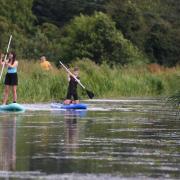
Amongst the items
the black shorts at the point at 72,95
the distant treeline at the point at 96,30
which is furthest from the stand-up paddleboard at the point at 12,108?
the distant treeline at the point at 96,30

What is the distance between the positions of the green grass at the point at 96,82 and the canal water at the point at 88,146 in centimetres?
347

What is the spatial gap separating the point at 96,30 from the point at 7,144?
141 feet

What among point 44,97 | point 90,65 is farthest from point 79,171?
point 90,65

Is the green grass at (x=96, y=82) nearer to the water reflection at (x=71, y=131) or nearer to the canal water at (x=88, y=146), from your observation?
the water reflection at (x=71, y=131)

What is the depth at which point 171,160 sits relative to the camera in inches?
500

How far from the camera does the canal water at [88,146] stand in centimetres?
1131

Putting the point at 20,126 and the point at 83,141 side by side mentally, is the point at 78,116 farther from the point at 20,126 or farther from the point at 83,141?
the point at 83,141

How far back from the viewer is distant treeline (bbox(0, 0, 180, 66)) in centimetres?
5734

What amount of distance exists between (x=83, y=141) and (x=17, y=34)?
54562mm

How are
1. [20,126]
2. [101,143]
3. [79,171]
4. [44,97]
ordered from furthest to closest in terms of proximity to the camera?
1. [44,97]
2. [20,126]
3. [101,143]
4. [79,171]

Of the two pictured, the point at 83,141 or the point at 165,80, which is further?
the point at 165,80

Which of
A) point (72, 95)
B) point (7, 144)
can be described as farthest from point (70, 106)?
point (7, 144)

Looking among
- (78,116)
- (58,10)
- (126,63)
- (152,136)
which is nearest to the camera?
(152,136)

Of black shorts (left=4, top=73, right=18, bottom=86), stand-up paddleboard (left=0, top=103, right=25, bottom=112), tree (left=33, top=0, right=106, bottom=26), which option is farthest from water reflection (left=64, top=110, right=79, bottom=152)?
tree (left=33, top=0, right=106, bottom=26)
